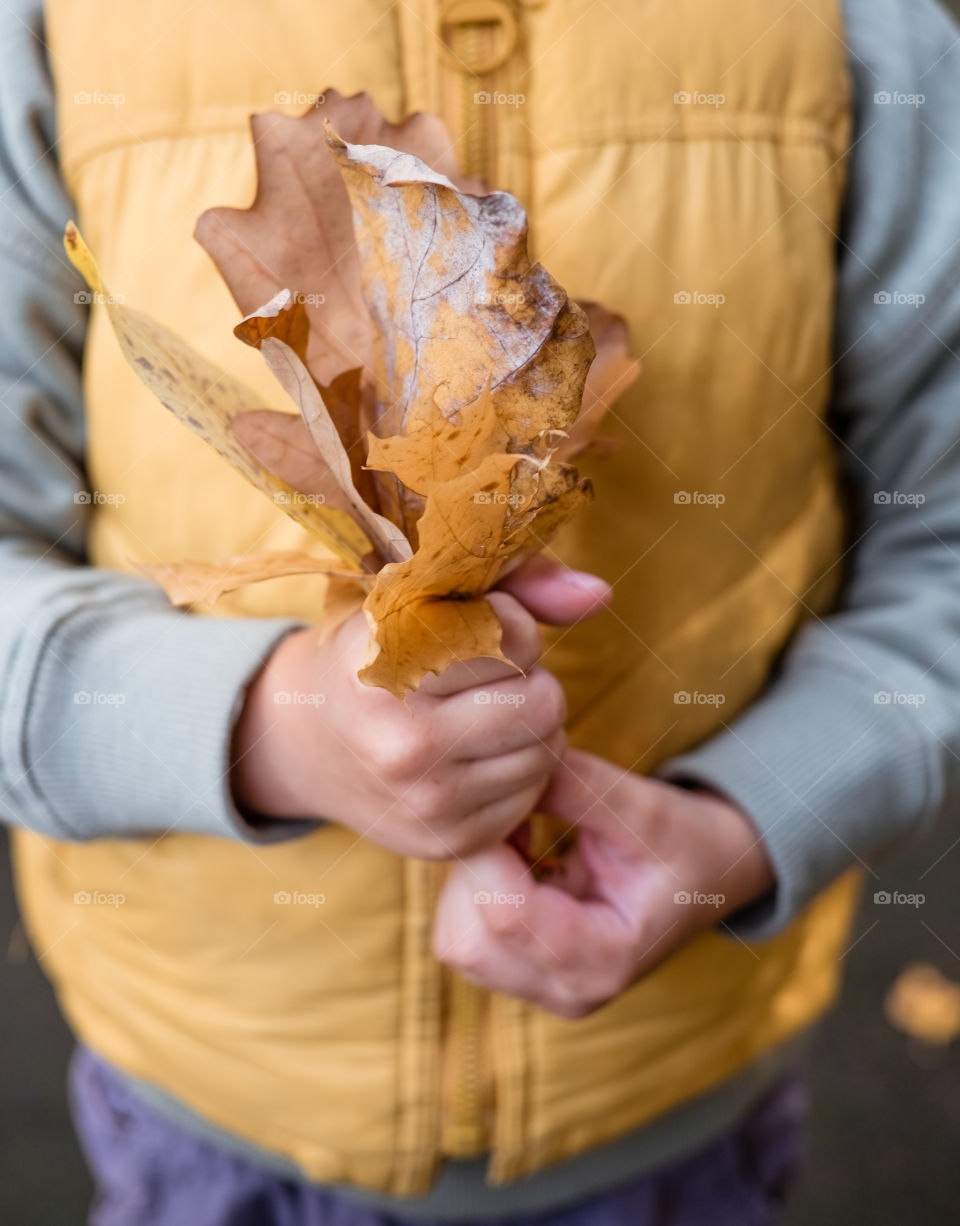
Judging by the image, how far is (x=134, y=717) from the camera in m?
0.46

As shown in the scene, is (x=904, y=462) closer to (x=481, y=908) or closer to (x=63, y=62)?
(x=481, y=908)

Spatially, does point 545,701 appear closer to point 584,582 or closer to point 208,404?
point 584,582

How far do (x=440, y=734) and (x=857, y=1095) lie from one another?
1130 millimetres

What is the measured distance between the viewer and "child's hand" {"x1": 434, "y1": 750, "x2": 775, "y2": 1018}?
421 mm

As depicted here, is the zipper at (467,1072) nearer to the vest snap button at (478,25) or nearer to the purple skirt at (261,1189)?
the purple skirt at (261,1189)

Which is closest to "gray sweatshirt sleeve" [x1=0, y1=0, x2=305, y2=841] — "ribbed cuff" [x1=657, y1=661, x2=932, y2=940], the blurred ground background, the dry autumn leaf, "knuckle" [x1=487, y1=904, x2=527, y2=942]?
"knuckle" [x1=487, y1=904, x2=527, y2=942]

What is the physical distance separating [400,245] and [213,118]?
8.2 inches

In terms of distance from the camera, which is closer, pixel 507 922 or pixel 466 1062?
pixel 507 922

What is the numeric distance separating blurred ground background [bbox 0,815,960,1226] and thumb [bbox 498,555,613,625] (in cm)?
100

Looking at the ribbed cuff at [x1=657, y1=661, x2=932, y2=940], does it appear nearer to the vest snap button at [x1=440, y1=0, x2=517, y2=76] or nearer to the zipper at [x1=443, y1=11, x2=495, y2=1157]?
the zipper at [x1=443, y1=11, x2=495, y2=1157]

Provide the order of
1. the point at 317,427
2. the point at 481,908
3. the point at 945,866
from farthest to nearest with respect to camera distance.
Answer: the point at 945,866 → the point at 481,908 → the point at 317,427

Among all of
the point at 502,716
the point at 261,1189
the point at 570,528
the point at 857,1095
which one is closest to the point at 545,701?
the point at 502,716

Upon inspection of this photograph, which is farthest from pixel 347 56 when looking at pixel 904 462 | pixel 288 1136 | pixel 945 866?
pixel 945 866

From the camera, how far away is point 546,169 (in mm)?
452
